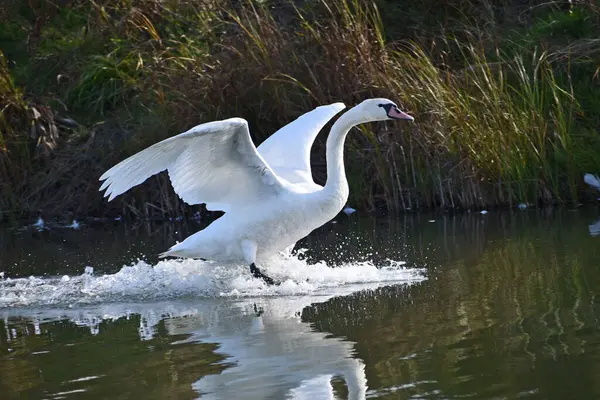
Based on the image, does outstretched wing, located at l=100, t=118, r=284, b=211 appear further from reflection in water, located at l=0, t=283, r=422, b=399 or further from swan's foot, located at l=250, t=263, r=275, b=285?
reflection in water, located at l=0, t=283, r=422, b=399

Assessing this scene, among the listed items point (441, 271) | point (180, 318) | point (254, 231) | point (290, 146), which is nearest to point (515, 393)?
point (180, 318)

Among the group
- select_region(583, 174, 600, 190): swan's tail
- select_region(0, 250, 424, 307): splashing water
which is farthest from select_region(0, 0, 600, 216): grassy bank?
select_region(0, 250, 424, 307): splashing water

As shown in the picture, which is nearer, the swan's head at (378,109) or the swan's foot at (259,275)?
the swan's foot at (259,275)

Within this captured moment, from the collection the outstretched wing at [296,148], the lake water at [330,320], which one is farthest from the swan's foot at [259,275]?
the outstretched wing at [296,148]

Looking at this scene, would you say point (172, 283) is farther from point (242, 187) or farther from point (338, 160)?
point (338, 160)

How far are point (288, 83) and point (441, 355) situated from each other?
7.78 metres

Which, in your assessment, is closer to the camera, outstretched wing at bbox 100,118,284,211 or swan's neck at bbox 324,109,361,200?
outstretched wing at bbox 100,118,284,211

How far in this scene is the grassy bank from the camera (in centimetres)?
1163

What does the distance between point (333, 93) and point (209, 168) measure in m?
4.37

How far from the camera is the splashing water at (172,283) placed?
776cm

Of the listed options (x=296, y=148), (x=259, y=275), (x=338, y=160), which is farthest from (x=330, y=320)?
(x=296, y=148)

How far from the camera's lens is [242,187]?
336 inches

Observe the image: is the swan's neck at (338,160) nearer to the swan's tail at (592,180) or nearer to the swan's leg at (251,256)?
the swan's leg at (251,256)

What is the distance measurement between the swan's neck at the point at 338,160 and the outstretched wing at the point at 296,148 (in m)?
0.70
